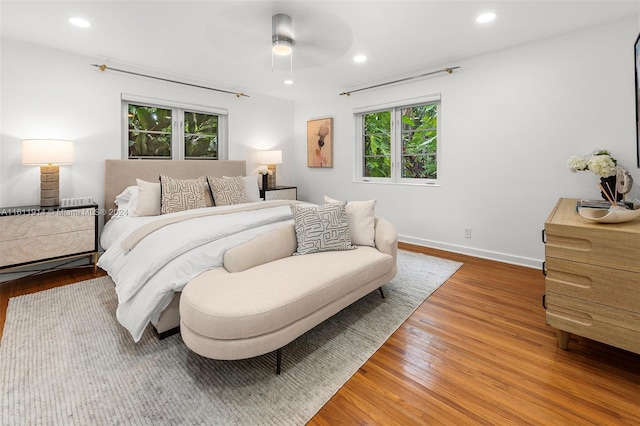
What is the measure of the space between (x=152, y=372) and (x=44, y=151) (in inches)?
99.2

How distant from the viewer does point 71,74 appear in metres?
3.27

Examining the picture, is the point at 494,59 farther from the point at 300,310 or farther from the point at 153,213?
the point at 153,213

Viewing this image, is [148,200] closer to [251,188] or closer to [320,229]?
[251,188]

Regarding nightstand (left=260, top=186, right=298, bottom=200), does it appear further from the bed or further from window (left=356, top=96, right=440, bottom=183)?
the bed

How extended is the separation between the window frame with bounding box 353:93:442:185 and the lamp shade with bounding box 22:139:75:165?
361 centimetres

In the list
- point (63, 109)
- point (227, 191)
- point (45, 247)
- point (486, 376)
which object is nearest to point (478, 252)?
point (486, 376)

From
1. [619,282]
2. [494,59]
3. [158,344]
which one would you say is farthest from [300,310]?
[494,59]

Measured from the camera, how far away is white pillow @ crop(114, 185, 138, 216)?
10.6 feet

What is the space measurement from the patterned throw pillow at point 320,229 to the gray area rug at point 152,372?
54 centimetres

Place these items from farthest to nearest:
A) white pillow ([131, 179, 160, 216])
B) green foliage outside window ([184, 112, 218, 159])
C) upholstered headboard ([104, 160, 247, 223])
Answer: green foliage outside window ([184, 112, 218, 159]) < upholstered headboard ([104, 160, 247, 223]) < white pillow ([131, 179, 160, 216])

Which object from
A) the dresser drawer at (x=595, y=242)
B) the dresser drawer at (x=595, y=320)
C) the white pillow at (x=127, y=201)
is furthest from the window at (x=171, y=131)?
the dresser drawer at (x=595, y=320)

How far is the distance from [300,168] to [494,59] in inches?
131

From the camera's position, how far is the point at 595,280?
1605mm

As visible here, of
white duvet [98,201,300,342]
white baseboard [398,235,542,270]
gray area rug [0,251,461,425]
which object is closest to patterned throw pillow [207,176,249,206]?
white duvet [98,201,300,342]
